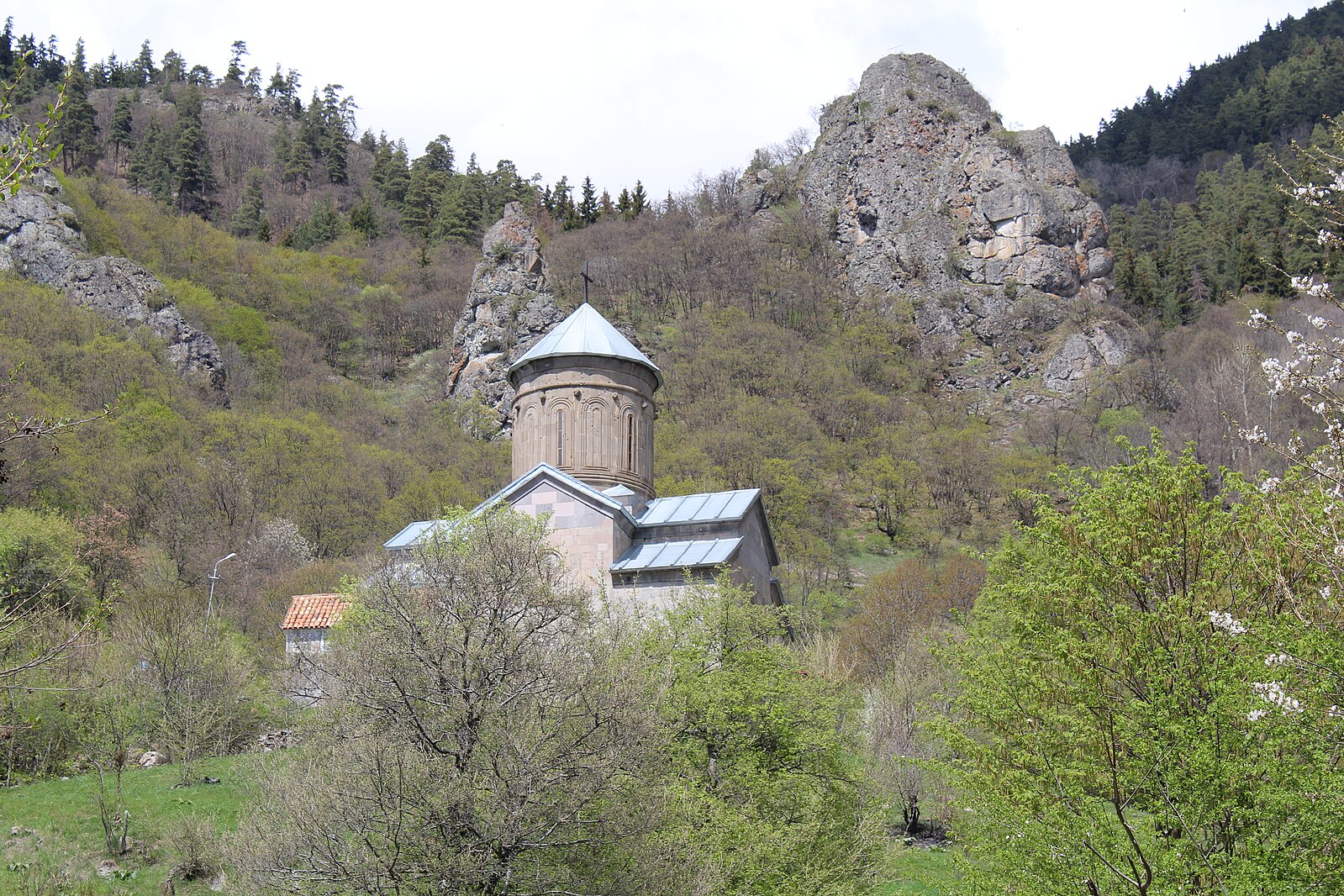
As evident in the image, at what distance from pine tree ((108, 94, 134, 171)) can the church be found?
63596 mm

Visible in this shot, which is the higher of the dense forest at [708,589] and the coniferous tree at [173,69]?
the coniferous tree at [173,69]

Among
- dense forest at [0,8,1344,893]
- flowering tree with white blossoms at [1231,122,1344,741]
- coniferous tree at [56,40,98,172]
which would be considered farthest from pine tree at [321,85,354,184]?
flowering tree with white blossoms at [1231,122,1344,741]

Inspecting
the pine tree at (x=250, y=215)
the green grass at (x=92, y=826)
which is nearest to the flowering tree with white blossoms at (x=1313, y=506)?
the green grass at (x=92, y=826)

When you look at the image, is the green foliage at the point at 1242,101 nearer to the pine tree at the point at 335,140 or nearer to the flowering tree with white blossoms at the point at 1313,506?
the pine tree at the point at 335,140

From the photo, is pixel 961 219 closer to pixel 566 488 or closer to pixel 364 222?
pixel 364 222

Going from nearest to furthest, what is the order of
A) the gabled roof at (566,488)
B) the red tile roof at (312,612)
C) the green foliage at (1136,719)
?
the green foliage at (1136,719) → the gabled roof at (566,488) → the red tile roof at (312,612)

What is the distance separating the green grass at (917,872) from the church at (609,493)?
13.5 feet

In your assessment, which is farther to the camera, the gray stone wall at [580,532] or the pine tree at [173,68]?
the pine tree at [173,68]

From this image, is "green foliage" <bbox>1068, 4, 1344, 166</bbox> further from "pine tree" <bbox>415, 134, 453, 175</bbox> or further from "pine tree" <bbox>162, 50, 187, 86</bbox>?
"pine tree" <bbox>162, 50, 187, 86</bbox>

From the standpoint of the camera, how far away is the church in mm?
15672

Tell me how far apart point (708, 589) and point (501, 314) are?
121 feet

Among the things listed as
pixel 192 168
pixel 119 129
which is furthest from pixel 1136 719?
pixel 119 129

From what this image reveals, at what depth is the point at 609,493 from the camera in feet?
57.7

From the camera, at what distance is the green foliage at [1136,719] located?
7551 millimetres
